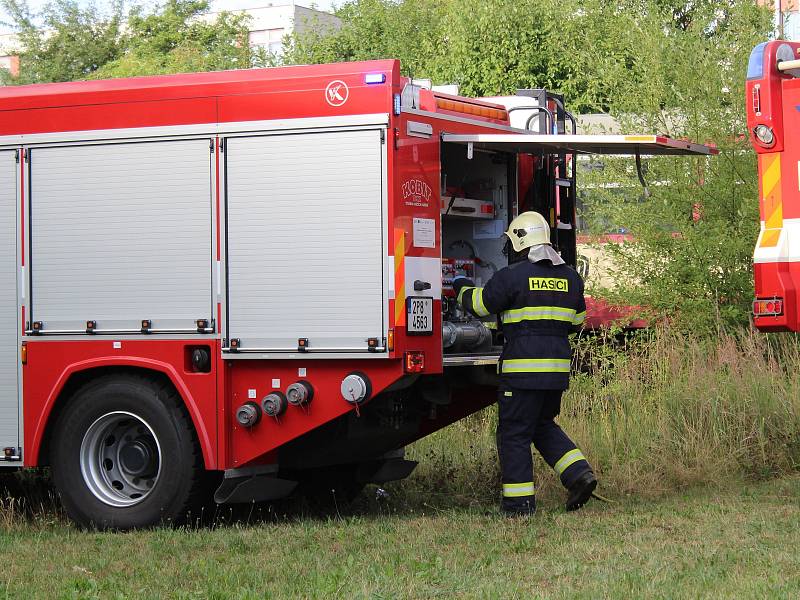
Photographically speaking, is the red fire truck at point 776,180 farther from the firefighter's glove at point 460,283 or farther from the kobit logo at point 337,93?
the kobit logo at point 337,93

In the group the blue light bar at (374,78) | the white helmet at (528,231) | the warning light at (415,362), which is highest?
the blue light bar at (374,78)

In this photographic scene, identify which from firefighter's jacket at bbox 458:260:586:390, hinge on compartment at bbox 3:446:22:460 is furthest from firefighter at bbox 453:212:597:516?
hinge on compartment at bbox 3:446:22:460

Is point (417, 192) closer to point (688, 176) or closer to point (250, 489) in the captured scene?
point (250, 489)

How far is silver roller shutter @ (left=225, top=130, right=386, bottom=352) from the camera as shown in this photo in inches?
290

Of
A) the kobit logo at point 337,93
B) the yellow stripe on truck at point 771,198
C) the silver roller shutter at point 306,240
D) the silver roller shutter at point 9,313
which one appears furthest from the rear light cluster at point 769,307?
the silver roller shutter at point 9,313

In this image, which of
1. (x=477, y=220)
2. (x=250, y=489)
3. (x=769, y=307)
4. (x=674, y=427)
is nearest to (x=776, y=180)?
(x=769, y=307)

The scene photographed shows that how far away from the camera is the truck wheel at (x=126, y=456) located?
7727mm

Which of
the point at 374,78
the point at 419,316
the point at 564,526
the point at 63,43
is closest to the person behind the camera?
the point at 564,526

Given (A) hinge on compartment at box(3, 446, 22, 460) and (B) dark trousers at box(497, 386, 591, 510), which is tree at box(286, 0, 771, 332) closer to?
(B) dark trousers at box(497, 386, 591, 510)

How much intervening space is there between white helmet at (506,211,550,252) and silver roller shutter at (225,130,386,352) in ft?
3.60

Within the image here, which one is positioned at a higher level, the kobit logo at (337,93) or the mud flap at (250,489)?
A: the kobit logo at (337,93)

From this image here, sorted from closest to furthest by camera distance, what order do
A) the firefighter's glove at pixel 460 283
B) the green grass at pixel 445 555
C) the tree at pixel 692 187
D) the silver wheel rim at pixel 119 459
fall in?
the green grass at pixel 445 555, the silver wheel rim at pixel 119 459, the firefighter's glove at pixel 460 283, the tree at pixel 692 187

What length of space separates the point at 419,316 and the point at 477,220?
150 cm

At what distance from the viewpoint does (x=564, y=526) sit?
7.26 meters
